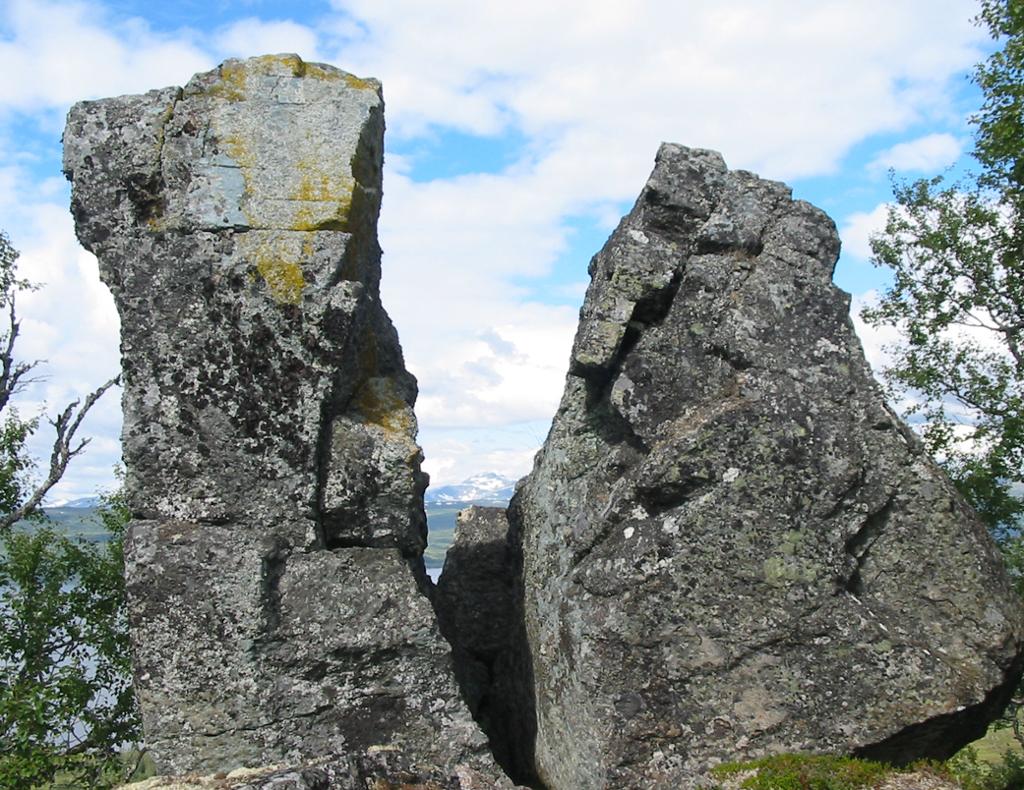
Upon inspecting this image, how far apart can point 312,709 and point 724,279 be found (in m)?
6.65

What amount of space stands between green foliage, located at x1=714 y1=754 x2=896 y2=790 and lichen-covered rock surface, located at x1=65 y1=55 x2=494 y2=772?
106 inches

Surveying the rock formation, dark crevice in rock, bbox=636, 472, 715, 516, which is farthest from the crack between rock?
the rock formation

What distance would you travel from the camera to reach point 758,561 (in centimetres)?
968

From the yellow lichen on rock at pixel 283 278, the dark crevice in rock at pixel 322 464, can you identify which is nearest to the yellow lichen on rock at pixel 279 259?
the yellow lichen on rock at pixel 283 278

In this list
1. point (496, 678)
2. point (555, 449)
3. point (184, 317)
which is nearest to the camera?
point (184, 317)

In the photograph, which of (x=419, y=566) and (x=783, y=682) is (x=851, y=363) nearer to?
(x=783, y=682)

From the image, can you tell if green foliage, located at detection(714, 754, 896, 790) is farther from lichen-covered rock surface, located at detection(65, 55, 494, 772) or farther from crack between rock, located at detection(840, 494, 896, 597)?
lichen-covered rock surface, located at detection(65, 55, 494, 772)

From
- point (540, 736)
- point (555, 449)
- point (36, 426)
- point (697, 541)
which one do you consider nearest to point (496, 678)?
point (540, 736)

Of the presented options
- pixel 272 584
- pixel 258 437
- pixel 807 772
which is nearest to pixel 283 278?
pixel 258 437

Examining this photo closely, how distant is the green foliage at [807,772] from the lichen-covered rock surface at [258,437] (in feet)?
8.81

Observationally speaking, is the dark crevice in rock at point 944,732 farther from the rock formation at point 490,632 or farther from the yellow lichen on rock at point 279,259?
the yellow lichen on rock at point 279,259

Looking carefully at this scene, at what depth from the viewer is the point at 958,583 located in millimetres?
9875

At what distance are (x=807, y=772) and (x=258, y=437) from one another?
652cm

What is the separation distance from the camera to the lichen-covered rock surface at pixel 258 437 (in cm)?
965
